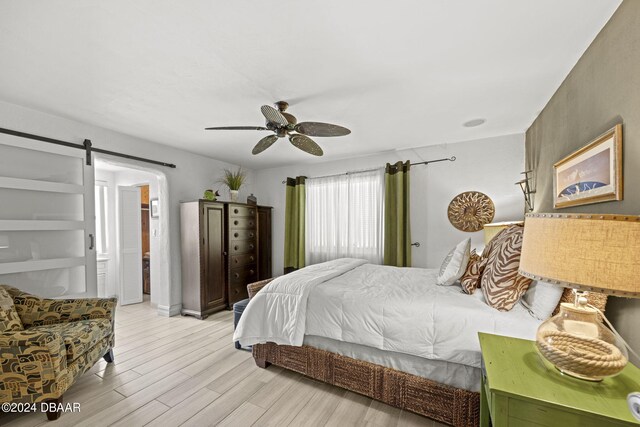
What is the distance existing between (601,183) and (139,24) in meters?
2.77

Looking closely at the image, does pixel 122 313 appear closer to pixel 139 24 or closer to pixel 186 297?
pixel 186 297

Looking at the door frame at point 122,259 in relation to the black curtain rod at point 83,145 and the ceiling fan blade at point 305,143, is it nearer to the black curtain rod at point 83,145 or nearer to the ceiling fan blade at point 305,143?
the black curtain rod at point 83,145

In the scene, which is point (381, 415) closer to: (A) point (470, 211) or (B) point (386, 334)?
(B) point (386, 334)

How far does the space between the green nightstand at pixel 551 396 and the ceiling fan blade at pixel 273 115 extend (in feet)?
6.59

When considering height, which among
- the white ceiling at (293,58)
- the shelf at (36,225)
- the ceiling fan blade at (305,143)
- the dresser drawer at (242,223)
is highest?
the white ceiling at (293,58)

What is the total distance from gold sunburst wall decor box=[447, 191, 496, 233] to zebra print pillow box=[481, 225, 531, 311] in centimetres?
176

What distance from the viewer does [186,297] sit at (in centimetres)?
380

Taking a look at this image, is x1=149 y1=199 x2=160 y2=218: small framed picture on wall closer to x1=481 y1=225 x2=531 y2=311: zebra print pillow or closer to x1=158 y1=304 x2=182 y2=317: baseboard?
x1=158 y1=304 x2=182 y2=317: baseboard

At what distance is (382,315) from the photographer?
1.86 meters

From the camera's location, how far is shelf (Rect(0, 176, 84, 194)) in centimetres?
239

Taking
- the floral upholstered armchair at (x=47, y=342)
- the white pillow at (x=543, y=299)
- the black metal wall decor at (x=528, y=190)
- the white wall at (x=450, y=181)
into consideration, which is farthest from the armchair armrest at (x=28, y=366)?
the black metal wall decor at (x=528, y=190)

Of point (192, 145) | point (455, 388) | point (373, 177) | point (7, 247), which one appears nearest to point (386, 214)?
point (373, 177)

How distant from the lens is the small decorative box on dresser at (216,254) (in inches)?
146

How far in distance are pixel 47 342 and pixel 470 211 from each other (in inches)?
171
